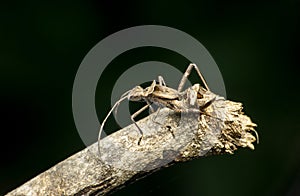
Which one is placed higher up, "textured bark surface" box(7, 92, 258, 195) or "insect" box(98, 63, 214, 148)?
"insect" box(98, 63, 214, 148)

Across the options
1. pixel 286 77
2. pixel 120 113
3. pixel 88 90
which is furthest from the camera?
pixel 286 77

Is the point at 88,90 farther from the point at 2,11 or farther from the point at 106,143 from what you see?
the point at 106,143

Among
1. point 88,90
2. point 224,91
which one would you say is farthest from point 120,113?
point 224,91

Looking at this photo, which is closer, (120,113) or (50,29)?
(120,113)

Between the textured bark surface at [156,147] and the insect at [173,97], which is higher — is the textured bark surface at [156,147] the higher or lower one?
the lower one

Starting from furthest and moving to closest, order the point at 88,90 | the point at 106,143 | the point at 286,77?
the point at 286,77 < the point at 88,90 < the point at 106,143

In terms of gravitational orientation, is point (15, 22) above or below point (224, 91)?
above

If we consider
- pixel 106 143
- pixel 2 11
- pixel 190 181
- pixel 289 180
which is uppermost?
pixel 2 11
